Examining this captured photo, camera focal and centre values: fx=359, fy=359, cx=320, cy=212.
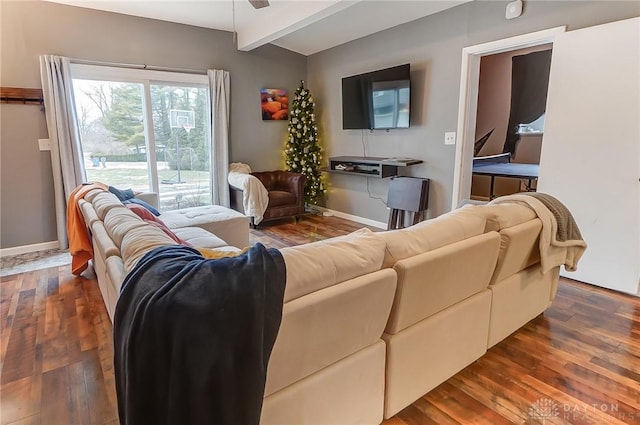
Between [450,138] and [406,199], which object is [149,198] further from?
[450,138]

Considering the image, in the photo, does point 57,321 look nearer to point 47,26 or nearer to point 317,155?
point 47,26

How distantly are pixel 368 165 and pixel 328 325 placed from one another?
366cm

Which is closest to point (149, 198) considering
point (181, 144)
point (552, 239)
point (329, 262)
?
point (181, 144)

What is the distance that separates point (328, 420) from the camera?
135 cm

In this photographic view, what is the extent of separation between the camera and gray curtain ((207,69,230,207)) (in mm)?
4887

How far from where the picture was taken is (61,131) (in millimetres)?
3885

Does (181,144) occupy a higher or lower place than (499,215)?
higher

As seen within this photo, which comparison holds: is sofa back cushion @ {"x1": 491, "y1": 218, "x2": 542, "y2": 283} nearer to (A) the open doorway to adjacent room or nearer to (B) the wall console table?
(B) the wall console table

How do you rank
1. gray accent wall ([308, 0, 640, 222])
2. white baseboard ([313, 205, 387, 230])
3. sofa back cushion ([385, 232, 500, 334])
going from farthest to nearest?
white baseboard ([313, 205, 387, 230]) → gray accent wall ([308, 0, 640, 222]) → sofa back cushion ([385, 232, 500, 334])

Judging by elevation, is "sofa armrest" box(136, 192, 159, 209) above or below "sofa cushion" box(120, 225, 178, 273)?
below

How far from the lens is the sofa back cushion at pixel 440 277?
1.44 metres

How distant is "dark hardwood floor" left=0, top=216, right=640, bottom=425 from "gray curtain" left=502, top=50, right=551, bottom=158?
4.21 meters

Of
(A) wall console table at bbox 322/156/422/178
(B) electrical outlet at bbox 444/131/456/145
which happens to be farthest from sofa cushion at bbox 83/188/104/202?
(B) electrical outlet at bbox 444/131/456/145

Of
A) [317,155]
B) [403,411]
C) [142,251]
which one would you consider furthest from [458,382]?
[317,155]
